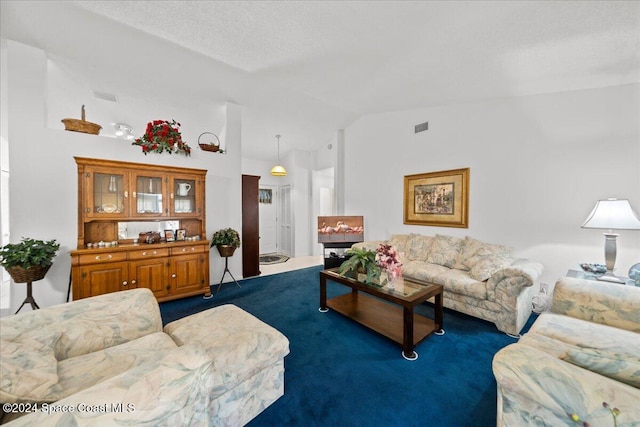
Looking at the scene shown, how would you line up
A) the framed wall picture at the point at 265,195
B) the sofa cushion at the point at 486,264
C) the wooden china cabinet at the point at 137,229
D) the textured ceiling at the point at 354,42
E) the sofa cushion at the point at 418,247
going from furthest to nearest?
the framed wall picture at the point at 265,195 → the sofa cushion at the point at 418,247 → the wooden china cabinet at the point at 137,229 → the sofa cushion at the point at 486,264 → the textured ceiling at the point at 354,42

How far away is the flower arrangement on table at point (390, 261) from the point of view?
2592 mm

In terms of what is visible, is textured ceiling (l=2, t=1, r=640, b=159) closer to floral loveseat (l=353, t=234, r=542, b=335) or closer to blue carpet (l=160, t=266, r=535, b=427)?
floral loveseat (l=353, t=234, r=542, b=335)

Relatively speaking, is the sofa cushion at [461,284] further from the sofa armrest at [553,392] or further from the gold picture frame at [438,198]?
the sofa armrest at [553,392]

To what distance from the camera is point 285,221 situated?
274 inches

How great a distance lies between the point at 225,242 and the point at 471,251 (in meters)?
3.65

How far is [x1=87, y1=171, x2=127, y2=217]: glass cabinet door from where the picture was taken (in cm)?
295

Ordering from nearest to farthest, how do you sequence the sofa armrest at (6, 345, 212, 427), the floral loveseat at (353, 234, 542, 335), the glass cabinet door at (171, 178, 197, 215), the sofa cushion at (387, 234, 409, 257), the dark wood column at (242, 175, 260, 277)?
1. the sofa armrest at (6, 345, 212, 427)
2. the floral loveseat at (353, 234, 542, 335)
3. the glass cabinet door at (171, 178, 197, 215)
4. the sofa cushion at (387, 234, 409, 257)
5. the dark wood column at (242, 175, 260, 277)

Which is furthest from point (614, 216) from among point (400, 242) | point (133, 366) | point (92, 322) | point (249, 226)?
point (249, 226)

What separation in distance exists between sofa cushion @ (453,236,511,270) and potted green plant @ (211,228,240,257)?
3371 millimetres

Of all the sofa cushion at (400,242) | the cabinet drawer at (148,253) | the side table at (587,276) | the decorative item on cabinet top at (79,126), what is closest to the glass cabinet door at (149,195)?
the cabinet drawer at (148,253)

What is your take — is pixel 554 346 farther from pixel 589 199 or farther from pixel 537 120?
pixel 537 120

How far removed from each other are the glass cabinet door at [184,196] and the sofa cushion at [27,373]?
251 cm

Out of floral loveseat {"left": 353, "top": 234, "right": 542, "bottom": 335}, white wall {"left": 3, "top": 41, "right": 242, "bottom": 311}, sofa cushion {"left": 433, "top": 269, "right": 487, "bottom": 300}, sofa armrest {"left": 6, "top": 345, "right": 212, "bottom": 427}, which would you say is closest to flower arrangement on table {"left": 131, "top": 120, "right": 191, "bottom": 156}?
white wall {"left": 3, "top": 41, "right": 242, "bottom": 311}

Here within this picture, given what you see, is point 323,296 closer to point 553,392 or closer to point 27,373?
point 553,392
